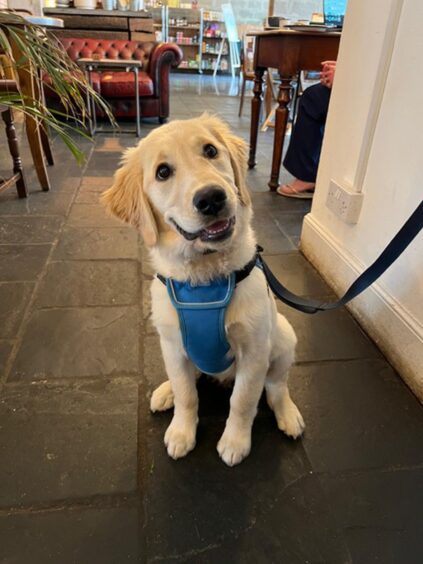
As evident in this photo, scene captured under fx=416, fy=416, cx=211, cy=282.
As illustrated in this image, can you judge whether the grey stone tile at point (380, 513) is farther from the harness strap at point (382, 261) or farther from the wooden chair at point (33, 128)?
the wooden chair at point (33, 128)

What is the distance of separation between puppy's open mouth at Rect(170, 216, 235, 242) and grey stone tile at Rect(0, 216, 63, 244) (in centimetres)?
174

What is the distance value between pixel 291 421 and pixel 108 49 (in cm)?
645

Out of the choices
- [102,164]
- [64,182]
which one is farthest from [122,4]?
[64,182]

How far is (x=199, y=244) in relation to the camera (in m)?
1.03

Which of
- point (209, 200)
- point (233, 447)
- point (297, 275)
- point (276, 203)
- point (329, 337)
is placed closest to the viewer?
point (209, 200)

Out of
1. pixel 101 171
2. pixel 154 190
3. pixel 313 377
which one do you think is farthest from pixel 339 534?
pixel 101 171

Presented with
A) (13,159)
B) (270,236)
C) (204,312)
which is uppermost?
(204,312)

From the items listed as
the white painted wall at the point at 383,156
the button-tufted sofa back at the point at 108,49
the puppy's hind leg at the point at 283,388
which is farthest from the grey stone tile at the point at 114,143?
the puppy's hind leg at the point at 283,388

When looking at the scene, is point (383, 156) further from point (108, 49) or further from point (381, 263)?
point (108, 49)

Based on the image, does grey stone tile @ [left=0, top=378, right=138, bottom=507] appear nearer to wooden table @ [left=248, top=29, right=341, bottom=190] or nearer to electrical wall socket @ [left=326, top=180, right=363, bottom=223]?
electrical wall socket @ [left=326, top=180, right=363, bottom=223]

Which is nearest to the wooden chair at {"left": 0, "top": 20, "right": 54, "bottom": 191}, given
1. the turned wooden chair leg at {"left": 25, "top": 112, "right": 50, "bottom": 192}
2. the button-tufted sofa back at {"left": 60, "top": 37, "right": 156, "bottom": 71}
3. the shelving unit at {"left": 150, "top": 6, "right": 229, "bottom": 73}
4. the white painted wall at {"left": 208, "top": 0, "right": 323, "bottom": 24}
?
the turned wooden chair leg at {"left": 25, "top": 112, "right": 50, "bottom": 192}

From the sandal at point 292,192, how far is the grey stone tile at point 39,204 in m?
1.65

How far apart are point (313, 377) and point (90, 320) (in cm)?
96

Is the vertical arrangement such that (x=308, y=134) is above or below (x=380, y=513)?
above
